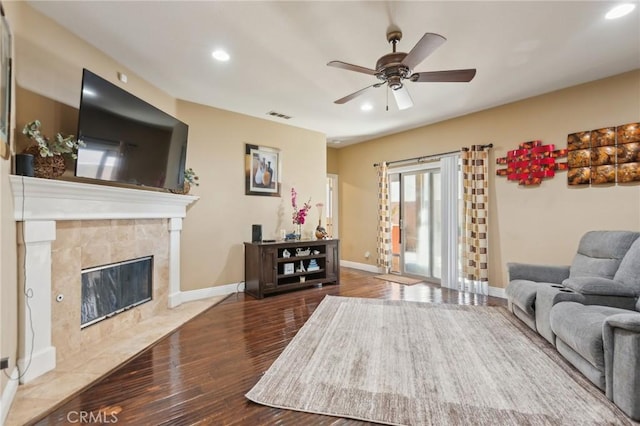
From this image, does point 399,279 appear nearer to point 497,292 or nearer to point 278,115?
point 497,292

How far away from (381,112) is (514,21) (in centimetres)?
217

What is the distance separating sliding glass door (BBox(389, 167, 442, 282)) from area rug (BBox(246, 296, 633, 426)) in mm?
2131

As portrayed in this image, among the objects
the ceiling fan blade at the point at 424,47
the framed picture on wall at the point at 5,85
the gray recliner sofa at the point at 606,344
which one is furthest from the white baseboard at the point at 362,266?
the framed picture on wall at the point at 5,85

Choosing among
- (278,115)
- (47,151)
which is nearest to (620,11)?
(278,115)

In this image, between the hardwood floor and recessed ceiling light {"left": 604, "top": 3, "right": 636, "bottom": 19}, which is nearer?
the hardwood floor

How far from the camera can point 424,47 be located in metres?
1.97

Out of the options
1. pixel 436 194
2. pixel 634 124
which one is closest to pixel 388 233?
pixel 436 194

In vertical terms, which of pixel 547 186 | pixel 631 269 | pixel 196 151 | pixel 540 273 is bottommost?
pixel 540 273

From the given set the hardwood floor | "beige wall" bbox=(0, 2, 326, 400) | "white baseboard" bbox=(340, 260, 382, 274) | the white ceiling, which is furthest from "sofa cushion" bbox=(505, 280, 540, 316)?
"beige wall" bbox=(0, 2, 326, 400)

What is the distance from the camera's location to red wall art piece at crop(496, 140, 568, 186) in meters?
3.69

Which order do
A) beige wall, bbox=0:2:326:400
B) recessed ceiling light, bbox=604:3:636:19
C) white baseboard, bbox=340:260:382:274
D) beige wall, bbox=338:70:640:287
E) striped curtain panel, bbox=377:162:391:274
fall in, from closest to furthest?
beige wall, bbox=0:2:326:400
recessed ceiling light, bbox=604:3:636:19
beige wall, bbox=338:70:640:287
striped curtain panel, bbox=377:162:391:274
white baseboard, bbox=340:260:382:274

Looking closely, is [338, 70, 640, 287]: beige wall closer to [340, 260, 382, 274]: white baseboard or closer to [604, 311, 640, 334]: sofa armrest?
[340, 260, 382, 274]: white baseboard

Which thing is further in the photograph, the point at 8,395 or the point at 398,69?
the point at 398,69

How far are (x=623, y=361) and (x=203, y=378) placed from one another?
105 inches
